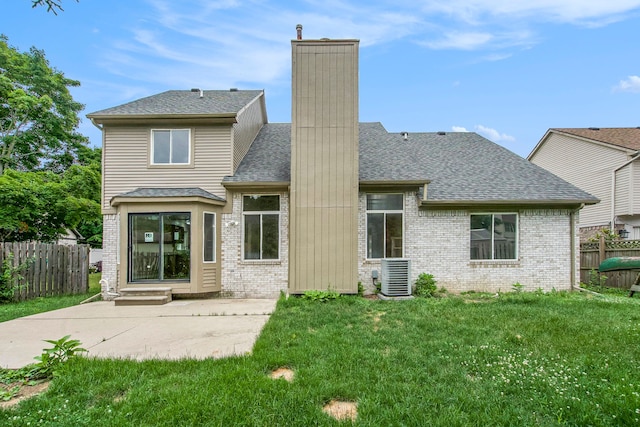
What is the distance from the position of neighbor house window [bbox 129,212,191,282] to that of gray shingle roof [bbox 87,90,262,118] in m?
3.03

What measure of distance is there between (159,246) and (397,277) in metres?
6.24

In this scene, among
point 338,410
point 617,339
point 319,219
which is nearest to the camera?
point 338,410

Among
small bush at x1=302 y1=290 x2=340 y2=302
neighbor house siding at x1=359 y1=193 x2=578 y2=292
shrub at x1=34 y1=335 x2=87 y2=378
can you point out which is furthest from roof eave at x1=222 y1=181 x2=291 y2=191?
shrub at x1=34 y1=335 x2=87 y2=378

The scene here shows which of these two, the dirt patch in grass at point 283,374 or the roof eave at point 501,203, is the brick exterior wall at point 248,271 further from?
the dirt patch in grass at point 283,374

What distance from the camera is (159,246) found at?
8.67 m

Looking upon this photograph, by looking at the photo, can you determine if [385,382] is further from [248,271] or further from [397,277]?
[248,271]

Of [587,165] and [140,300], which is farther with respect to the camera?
[587,165]

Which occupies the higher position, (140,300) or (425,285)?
(425,285)

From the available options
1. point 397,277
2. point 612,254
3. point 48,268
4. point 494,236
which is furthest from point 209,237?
point 612,254

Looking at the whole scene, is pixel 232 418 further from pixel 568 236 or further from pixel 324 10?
pixel 568 236

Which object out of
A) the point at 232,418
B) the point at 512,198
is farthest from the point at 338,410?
the point at 512,198

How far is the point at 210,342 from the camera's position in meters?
4.89

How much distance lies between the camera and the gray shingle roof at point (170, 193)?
28.3 ft

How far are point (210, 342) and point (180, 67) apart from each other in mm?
12809
